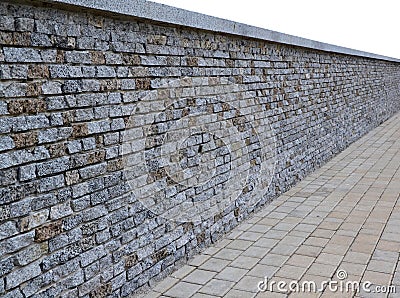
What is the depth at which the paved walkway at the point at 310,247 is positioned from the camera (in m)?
2.80

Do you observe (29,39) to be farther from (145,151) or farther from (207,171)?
(207,171)

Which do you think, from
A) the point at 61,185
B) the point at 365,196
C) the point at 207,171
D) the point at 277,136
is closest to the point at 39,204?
the point at 61,185

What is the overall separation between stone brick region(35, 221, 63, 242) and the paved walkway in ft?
2.83

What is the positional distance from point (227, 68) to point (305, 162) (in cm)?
237

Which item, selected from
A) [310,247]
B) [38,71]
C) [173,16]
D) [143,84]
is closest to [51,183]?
[38,71]

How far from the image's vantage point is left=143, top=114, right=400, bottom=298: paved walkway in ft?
9.18

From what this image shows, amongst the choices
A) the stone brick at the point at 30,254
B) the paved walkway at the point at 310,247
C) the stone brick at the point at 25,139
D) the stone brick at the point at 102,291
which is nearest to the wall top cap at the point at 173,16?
the stone brick at the point at 25,139

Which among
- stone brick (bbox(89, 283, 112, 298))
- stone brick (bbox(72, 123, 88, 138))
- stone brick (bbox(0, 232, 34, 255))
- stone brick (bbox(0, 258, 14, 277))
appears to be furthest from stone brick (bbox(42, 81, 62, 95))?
stone brick (bbox(89, 283, 112, 298))

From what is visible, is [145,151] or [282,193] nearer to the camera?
[145,151]

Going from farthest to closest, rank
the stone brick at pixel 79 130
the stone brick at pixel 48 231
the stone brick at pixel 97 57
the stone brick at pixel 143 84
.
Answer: the stone brick at pixel 143 84 → the stone brick at pixel 97 57 → the stone brick at pixel 79 130 → the stone brick at pixel 48 231

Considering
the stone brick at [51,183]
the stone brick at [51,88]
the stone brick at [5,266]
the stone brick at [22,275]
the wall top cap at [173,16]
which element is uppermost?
the wall top cap at [173,16]

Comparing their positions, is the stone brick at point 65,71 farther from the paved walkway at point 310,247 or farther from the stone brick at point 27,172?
the paved walkway at point 310,247

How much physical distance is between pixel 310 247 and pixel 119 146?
1.76m

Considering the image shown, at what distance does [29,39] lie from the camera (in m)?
1.97
